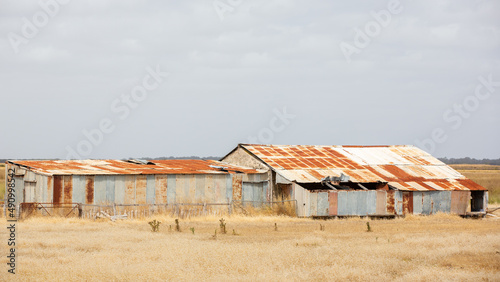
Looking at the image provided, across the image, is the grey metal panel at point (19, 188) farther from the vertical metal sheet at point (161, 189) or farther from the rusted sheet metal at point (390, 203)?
the rusted sheet metal at point (390, 203)

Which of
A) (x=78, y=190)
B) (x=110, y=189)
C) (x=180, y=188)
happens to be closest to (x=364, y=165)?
(x=180, y=188)

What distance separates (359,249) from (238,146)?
75.2 ft

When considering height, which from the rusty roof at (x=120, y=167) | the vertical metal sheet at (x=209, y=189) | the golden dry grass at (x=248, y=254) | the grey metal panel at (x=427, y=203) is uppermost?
the rusty roof at (x=120, y=167)

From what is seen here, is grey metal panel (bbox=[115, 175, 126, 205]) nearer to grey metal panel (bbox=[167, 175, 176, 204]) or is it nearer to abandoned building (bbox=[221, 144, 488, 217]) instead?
grey metal panel (bbox=[167, 175, 176, 204])

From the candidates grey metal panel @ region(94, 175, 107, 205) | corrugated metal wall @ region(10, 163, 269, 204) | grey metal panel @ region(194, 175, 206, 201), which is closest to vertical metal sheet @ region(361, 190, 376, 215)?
corrugated metal wall @ region(10, 163, 269, 204)

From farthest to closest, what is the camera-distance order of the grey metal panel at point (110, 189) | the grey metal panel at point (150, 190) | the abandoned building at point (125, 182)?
the grey metal panel at point (150, 190), the grey metal panel at point (110, 189), the abandoned building at point (125, 182)

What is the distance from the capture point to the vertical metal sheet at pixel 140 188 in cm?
3584

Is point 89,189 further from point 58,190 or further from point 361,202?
point 361,202

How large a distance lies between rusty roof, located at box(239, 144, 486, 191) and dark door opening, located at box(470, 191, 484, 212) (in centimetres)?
55

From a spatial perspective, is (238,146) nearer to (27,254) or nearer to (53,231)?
(53,231)

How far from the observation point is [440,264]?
62.9 ft

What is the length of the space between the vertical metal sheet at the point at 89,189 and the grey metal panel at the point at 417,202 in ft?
64.0

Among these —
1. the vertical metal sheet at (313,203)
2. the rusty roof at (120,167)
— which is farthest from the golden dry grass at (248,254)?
the vertical metal sheet at (313,203)

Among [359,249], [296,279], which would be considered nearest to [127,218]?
[359,249]
